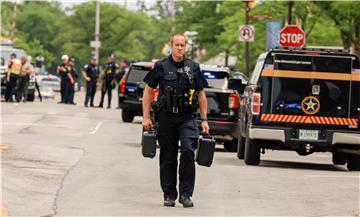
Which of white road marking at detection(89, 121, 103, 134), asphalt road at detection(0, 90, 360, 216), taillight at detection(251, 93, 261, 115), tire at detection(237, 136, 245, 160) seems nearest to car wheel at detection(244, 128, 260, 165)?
asphalt road at detection(0, 90, 360, 216)

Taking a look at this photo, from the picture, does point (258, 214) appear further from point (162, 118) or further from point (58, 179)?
point (58, 179)

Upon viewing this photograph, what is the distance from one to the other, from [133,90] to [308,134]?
42.7ft

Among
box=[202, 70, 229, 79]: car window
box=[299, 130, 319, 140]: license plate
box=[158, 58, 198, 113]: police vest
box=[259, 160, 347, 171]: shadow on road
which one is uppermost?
box=[158, 58, 198, 113]: police vest

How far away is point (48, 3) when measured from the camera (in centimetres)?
16150

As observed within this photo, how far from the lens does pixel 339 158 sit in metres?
22.3

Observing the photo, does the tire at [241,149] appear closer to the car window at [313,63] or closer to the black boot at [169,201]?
the car window at [313,63]

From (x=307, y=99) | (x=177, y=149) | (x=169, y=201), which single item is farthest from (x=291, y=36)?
(x=169, y=201)

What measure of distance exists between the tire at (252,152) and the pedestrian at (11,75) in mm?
22382

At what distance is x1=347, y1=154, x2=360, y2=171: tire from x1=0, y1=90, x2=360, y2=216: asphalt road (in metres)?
0.17

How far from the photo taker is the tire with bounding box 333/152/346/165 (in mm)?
→ 22203

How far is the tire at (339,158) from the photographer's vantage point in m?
22.2

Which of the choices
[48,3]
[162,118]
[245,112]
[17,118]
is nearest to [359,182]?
[245,112]

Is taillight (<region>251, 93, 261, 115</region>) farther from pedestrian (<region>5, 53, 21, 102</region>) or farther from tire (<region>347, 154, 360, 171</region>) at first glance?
pedestrian (<region>5, 53, 21, 102</region>)

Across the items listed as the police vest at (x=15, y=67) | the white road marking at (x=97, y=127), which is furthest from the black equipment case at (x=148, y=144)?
the police vest at (x=15, y=67)
